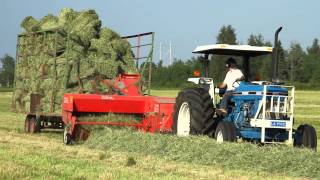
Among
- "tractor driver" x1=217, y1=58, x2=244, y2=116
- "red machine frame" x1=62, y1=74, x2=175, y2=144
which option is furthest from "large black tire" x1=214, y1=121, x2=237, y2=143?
"red machine frame" x1=62, y1=74, x2=175, y2=144

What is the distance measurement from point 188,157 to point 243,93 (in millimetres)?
1985

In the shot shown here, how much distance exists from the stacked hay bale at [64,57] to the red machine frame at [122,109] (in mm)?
2091

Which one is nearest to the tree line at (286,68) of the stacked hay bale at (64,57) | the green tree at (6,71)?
the stacked hay bale at (64,57)

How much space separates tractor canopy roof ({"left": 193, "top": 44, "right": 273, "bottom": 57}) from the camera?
38.3 ft

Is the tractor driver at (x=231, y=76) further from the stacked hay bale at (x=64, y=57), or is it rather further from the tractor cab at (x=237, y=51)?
the stacked hay bale at (x=64, y=57)

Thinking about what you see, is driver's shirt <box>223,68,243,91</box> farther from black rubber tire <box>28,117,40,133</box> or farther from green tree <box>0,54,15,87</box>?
green tree <box>0,54,15,87</box>

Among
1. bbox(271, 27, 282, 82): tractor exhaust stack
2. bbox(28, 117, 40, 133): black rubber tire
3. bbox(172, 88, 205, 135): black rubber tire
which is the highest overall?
bbox(271, 27, 282, 82): tractor exhaust stack

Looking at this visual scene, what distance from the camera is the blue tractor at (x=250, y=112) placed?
35.2ft

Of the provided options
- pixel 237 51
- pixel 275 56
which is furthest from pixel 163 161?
pixel 237 51

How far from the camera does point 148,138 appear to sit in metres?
11.4

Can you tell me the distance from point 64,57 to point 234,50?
18.5 ft

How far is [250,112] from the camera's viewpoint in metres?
11.1

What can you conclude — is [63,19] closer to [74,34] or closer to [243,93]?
[74,34]

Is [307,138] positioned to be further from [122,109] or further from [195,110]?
[122,109]
